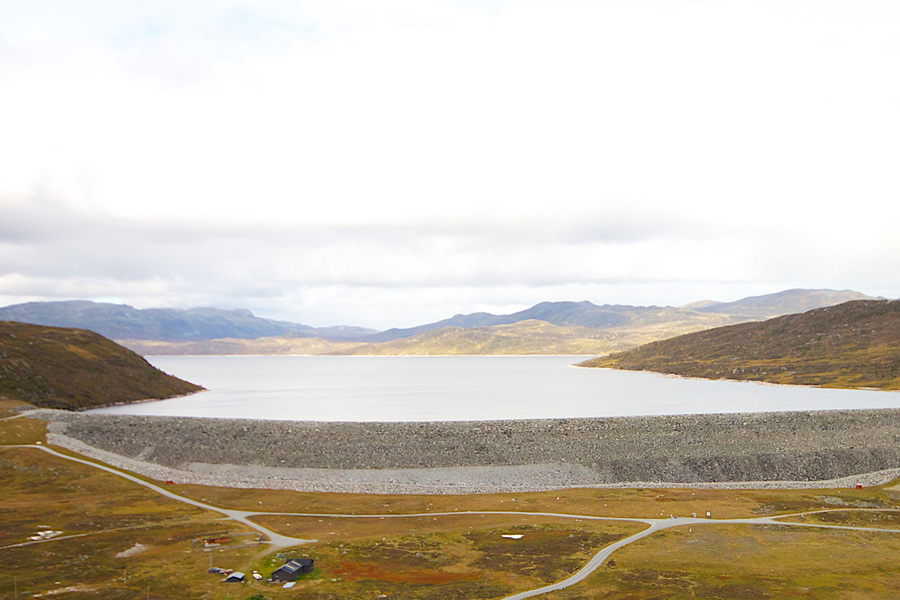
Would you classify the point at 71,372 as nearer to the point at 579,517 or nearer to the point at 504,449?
the point at 504,449

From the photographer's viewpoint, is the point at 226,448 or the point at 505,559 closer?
the point at 505,559

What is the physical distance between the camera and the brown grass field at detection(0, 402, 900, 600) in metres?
36.2

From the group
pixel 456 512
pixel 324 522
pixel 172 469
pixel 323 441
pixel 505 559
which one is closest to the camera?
pixel 505 559

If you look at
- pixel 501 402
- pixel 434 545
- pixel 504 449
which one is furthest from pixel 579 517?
pixel 501 402

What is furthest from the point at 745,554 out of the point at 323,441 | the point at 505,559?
the point at 323,441

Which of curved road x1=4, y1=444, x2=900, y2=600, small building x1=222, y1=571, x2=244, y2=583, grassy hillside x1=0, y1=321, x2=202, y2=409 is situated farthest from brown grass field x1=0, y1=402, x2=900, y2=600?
grassy hillside x1=0, y1=321, x2=202, y2=409

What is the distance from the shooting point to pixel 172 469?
246ft

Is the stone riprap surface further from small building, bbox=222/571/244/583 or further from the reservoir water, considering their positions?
small building, bbox=222/571/244/583

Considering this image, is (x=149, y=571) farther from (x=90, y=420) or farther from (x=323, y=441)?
(x=90, y=420)

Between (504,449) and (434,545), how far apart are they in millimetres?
34242

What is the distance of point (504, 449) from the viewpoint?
79.2 meters

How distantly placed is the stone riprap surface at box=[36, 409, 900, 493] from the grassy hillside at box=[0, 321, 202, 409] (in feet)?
87.8

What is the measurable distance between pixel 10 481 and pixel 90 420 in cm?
2329

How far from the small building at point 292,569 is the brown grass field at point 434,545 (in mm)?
895
